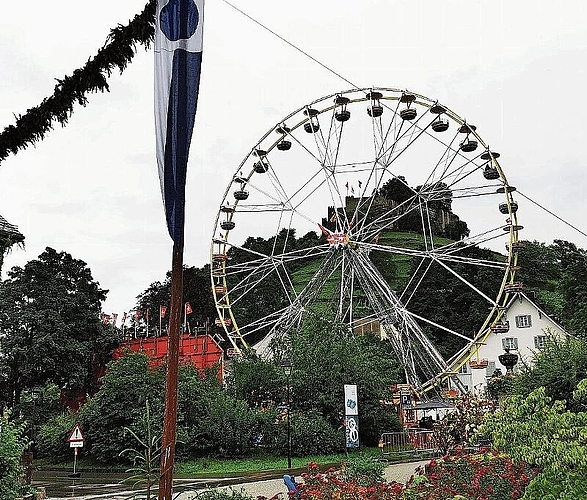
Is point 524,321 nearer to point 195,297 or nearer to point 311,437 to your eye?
point 195,297

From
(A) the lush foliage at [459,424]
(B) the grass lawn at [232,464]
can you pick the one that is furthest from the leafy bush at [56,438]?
(A) the lush foliage at [459,424]

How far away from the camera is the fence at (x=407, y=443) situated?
92.6 ft

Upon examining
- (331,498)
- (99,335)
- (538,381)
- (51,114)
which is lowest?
(331,498)

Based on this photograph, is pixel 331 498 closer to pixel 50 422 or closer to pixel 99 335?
pixel 50 422

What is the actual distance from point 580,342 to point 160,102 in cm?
1612

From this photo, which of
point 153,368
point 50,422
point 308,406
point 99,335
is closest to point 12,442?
point 308,406

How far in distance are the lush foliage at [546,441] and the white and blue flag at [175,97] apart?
13.3ft

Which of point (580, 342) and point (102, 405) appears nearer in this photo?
point (580, 342)

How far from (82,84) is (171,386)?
318 cm

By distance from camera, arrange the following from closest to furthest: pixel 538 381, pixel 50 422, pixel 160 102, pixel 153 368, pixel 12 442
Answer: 1. pixel 160 102
2. pixel 12 442
3. pixel 538 381
4. pixel 153 368
5. pixel 50 422

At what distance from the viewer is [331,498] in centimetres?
845

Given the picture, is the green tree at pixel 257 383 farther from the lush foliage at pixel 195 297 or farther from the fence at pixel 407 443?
the lush foliage at pixel 195 297

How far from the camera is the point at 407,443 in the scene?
30203 mm

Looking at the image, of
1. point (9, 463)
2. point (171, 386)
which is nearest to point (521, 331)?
point (9, 463)
